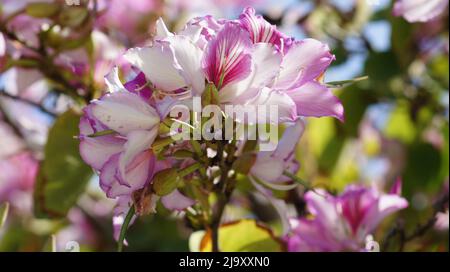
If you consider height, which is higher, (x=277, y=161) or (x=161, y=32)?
(x=161, y=32)

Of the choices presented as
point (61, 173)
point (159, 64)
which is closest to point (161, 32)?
point (159, 64)

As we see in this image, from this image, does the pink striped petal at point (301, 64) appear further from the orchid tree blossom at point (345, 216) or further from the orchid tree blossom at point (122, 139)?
the orchid tree blossom at point (345, 216)

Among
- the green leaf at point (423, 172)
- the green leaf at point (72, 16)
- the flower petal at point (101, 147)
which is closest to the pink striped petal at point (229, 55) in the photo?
the flower petal at point (101, 147)

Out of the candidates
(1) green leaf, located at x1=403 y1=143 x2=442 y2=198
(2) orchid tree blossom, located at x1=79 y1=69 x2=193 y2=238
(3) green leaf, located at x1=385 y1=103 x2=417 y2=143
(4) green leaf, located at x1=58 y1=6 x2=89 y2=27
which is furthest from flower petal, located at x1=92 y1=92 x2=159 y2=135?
(3) green leaf, located at x1=385 y1=103 x2=417 y2=143

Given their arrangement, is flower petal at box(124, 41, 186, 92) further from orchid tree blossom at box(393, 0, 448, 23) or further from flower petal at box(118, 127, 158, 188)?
orchid tree blossom at box(393, 0, 448, 23)

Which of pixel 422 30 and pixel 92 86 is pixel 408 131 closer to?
pixel 422 30

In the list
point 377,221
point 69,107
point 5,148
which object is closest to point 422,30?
point 377,221

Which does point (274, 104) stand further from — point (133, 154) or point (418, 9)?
point (418, 9)
